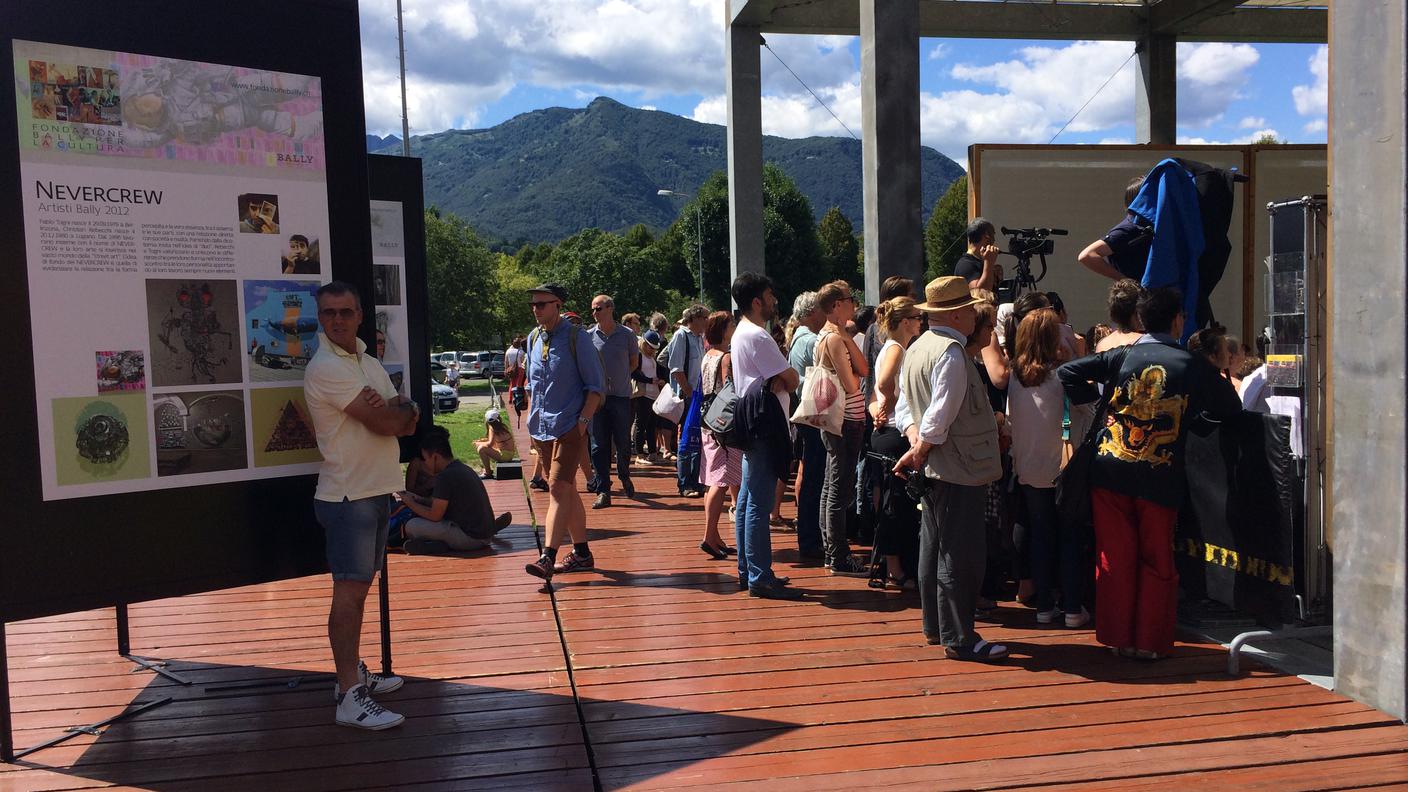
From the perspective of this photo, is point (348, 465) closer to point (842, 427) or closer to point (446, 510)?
point (842, 427)

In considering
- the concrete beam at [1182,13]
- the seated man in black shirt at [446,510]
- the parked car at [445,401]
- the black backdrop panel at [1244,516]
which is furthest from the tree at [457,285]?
the black backdrop panel at [1244,516]

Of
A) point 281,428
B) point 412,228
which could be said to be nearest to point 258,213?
point 281,428

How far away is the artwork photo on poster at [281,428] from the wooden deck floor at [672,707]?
104cm

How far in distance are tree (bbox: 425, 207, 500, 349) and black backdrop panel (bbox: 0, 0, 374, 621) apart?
5916 cm

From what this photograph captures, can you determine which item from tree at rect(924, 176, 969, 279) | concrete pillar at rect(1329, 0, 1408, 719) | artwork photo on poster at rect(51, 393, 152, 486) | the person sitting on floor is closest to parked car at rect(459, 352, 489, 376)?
Answer: tree at rect(924, 176, 969, 279)

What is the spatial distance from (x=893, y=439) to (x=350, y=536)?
2.88 meters

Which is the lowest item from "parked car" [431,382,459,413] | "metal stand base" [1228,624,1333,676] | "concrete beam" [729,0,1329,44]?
"parked car" [431,382,459,413]

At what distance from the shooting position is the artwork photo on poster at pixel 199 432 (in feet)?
13.4

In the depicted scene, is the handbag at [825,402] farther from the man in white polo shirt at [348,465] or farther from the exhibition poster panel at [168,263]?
the exhibition poster panel at [168,263]

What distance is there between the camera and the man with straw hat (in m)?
4.79

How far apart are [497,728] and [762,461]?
7.95 ft

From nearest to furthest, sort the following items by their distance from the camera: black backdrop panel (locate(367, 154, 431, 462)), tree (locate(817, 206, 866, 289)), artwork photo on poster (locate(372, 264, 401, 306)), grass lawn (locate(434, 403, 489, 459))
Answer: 1. artwork photo on poster (locate(372, 264, 401, 306))
2. black backdrop panel (locate(367, 154, 431, 462))
3. grass lawn (locate(434, 403, 489, 459))
4. tree (locate(817, 206, 866, 289))

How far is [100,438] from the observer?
154 inches

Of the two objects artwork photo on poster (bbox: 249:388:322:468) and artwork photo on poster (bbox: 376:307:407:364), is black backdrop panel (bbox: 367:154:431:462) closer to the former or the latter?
artwork photo on poster (bbox: 376:307:407:364)
